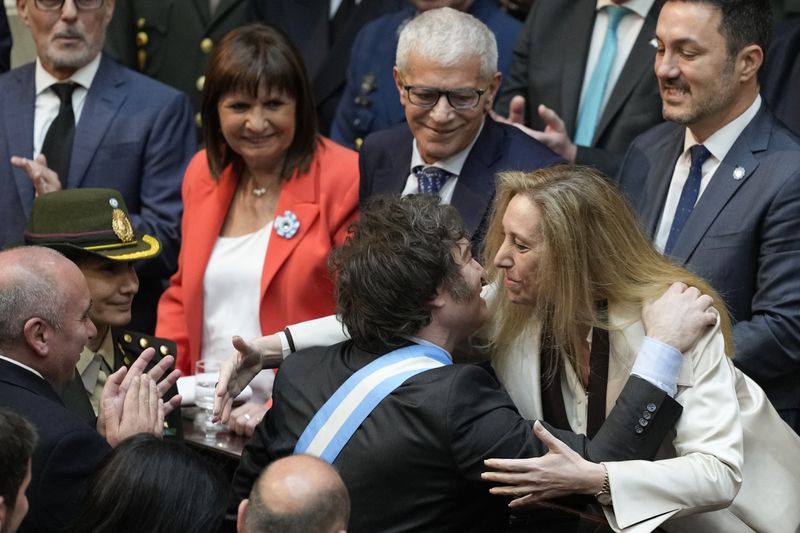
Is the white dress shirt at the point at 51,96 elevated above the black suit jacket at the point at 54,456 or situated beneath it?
elevated above

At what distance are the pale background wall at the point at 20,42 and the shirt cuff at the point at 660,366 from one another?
498cm

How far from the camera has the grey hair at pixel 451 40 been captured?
4.86 metres

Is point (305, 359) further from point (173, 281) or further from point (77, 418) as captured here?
point (173, 281)

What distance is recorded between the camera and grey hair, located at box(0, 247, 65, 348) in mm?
3893

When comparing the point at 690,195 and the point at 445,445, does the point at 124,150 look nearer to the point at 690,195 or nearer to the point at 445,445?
the point at 690,195

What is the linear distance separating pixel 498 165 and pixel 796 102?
50.3 inches

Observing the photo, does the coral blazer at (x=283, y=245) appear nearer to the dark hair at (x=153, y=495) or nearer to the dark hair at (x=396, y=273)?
the dark hair at (x=396, y=273)

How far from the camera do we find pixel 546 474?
3475 mm

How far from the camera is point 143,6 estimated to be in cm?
677

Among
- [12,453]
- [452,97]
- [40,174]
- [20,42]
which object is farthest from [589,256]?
[20,42]

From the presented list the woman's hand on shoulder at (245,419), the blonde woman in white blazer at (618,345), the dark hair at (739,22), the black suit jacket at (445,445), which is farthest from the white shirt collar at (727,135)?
the woman's hand on shoulder at (245,419)

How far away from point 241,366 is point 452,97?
1.34 metres

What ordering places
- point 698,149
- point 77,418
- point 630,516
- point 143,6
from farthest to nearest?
point 143,6 < point 698,149 < point 77,418 < point 630,516

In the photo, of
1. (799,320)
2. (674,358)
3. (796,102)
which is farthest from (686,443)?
(796,102)
